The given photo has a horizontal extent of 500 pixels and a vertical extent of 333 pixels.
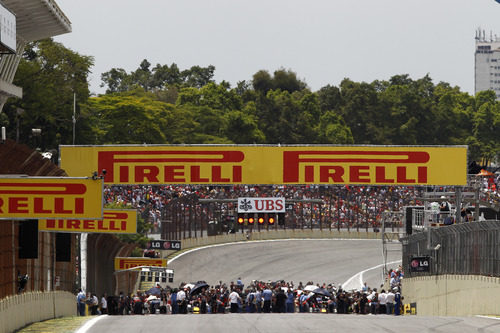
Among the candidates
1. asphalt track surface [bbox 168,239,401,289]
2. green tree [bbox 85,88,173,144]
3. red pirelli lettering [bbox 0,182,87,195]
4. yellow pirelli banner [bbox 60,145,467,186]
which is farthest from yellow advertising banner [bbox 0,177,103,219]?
green tree [bbox 85,88,173,144]

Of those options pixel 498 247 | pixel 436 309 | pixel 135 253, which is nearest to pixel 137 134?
pixel 135 253

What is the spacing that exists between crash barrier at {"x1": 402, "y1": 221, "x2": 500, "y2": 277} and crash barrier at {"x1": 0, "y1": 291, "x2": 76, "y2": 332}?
10683 millimetres

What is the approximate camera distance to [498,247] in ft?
79.9

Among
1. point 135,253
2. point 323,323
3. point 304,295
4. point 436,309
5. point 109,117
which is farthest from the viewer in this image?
point 109,117

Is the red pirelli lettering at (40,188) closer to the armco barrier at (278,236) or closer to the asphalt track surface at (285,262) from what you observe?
the asphalt track surface at (285,262)

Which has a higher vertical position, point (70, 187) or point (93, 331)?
point (70, 187)

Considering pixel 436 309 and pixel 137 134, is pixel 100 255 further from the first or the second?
pixel 137 134

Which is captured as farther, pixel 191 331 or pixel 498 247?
pixel 498 247

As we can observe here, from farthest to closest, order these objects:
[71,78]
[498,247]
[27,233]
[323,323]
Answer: [71,78] < [498,247] < [27,233] < [323,323]

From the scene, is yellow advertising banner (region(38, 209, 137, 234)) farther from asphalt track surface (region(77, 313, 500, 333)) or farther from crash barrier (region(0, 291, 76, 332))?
asphalt track surface (region(77, 313, 500, 333))

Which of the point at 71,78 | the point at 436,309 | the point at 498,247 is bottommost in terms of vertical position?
the point at 436,309

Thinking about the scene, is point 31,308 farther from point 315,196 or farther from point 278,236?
point 315,196

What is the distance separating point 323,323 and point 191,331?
2.93 metres

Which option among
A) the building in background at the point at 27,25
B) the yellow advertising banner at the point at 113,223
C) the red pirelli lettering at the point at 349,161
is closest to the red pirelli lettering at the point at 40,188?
the yellow advertising banner at the point at 113,223
